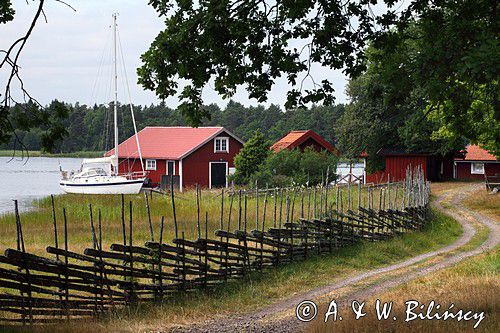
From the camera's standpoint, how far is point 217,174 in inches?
2047

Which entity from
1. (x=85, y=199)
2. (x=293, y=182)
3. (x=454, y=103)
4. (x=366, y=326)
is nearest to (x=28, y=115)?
(x=366, y=326)

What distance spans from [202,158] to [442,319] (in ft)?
138

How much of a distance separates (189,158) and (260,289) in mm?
36822

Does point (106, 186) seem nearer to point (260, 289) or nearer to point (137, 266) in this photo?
point (260, 289)

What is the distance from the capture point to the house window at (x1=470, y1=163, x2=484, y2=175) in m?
56.2

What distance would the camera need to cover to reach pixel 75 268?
1130 cm

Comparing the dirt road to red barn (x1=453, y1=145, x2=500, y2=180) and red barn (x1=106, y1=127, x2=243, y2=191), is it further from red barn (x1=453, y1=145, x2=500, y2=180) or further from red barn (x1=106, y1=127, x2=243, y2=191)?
red barn (x1=453, y1=145, x2=500, y2=180)

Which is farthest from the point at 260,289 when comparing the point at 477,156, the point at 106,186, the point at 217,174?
the point at 477,156

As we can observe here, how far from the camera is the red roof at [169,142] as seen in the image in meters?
50.9

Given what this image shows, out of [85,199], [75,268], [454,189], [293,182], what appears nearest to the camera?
[75,268]

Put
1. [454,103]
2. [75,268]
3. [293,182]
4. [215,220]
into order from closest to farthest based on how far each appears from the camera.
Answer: [75,268], [454,103], [215,220], [293,182]

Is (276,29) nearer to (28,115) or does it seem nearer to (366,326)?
(28,115)

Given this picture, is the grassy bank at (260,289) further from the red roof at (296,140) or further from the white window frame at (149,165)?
the white window frame at (149,165)

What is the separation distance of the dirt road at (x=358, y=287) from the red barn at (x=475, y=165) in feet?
97.4
